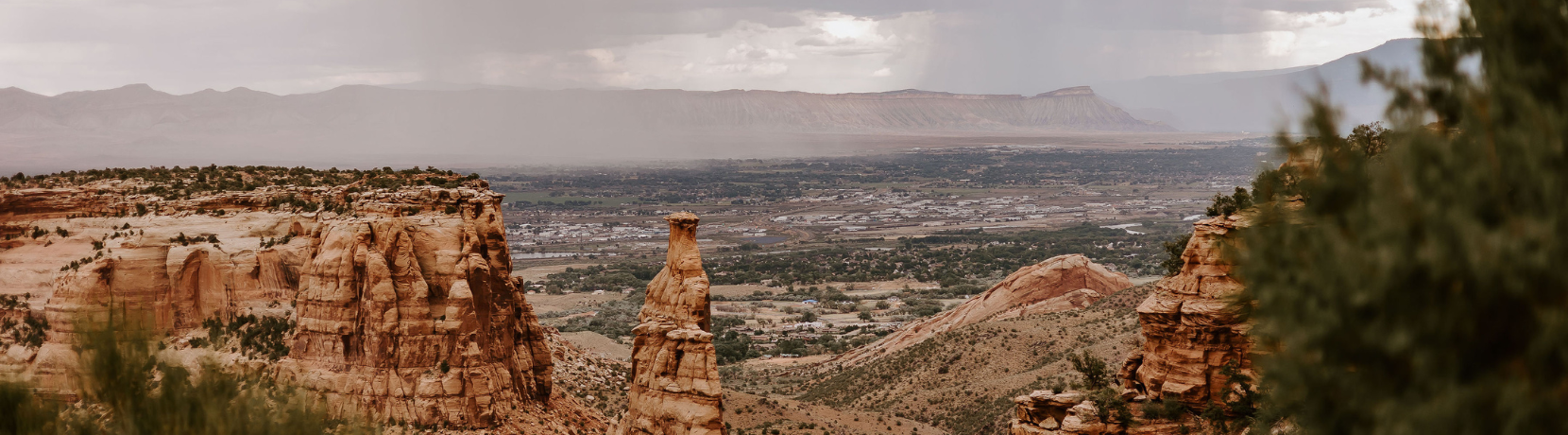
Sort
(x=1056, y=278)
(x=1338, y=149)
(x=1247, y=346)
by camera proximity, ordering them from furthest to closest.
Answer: (x=1056, y=278)
(x=1247, y=346)
(x=1338, y=149)

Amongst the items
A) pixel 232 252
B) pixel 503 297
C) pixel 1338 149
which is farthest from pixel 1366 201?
pixel 232 252

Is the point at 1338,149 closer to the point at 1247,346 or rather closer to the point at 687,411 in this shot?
the point at 1247,346

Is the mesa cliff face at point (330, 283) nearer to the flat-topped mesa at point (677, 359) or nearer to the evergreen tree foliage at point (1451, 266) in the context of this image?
the flat-topped mesa at point (677, 359)

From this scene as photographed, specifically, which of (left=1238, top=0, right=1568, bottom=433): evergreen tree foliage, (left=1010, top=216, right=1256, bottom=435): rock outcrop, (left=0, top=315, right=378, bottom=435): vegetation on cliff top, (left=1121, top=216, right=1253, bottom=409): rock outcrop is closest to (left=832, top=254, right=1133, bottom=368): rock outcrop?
(left=1010, top=216, right=1256, bottom=435): rock outcrop

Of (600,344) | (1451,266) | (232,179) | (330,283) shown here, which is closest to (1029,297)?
(600,344)

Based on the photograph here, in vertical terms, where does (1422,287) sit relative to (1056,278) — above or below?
above

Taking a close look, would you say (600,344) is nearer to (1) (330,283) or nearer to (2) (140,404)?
(1) (330,283)
